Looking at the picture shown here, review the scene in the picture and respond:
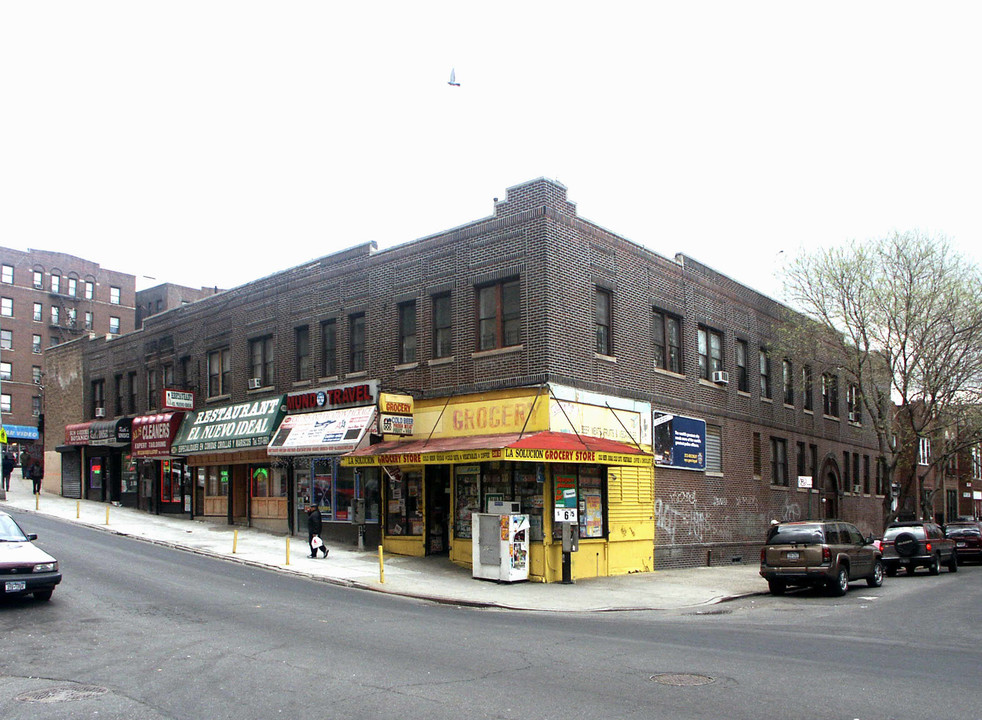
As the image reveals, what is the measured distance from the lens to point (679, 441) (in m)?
26.9

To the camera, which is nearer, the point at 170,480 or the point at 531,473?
the point at 531,473

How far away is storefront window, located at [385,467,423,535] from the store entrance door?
0.88ft

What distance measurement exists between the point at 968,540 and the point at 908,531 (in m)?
7.17

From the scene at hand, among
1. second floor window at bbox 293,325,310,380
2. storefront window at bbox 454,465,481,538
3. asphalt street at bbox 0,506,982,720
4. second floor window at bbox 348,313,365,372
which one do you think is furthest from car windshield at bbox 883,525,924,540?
second floor window at bbox 293,325,310,380

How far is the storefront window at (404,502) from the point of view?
2470 cm

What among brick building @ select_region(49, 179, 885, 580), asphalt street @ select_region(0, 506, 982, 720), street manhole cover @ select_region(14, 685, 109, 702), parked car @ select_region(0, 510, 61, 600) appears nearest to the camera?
asphalt street @ select_region(0, 506, 982, 720)

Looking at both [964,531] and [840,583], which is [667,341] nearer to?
[840,583]

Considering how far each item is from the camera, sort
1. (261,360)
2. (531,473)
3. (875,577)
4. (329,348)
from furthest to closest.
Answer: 1. (261,360)
2. (329,348)
3. (875,577)
4. (531,473)

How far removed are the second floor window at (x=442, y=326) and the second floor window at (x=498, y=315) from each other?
49.2 inches

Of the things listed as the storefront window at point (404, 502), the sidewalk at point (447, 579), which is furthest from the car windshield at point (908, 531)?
the storefront window at point (404, 502)

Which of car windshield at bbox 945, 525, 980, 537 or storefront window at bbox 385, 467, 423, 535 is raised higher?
storefront window at bbox 385, 467, 423, 535

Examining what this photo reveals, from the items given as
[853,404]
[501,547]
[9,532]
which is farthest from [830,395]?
[9,532]

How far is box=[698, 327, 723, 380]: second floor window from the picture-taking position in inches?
1149

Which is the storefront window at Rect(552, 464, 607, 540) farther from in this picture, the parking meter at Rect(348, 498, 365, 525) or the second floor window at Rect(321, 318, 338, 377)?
the second floor window at Rect(321, 318, 338, 377)
